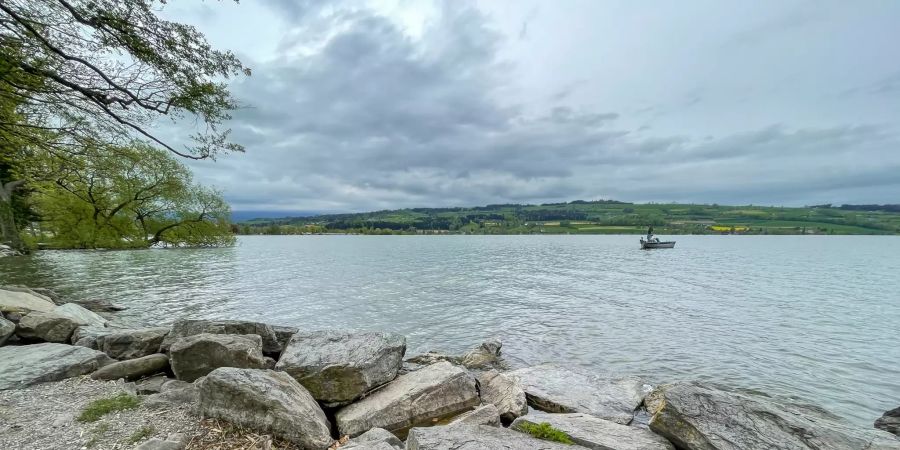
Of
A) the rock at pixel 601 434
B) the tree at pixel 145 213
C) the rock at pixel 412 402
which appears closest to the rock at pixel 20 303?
the rock at pixel 412 402

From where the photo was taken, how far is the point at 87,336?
11.2 metres

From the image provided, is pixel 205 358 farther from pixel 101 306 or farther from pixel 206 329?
pixel 101 306

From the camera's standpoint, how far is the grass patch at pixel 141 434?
5368mm

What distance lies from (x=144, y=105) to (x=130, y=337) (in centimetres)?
669

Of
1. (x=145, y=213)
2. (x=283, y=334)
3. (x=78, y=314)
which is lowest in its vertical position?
(x=78, y=314)

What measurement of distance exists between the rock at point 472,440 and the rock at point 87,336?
1025 centimetres

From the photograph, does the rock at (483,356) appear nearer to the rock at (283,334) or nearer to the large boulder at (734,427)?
the rock at (283,334)

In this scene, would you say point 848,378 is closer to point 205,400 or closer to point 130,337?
point 205,400

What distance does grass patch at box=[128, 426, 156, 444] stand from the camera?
5.37 metres

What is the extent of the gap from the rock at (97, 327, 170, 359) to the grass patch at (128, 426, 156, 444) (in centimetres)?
615

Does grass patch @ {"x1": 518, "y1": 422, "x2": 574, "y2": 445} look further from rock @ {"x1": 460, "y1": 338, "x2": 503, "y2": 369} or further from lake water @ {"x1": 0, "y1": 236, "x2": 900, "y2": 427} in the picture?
lake water @ {"x1": 0, "y1": 236, "x2": 900, "y2": 427}

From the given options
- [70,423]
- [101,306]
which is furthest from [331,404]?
[101,306]

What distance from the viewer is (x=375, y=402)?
7.86m

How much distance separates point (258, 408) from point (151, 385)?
3900 millimetres
